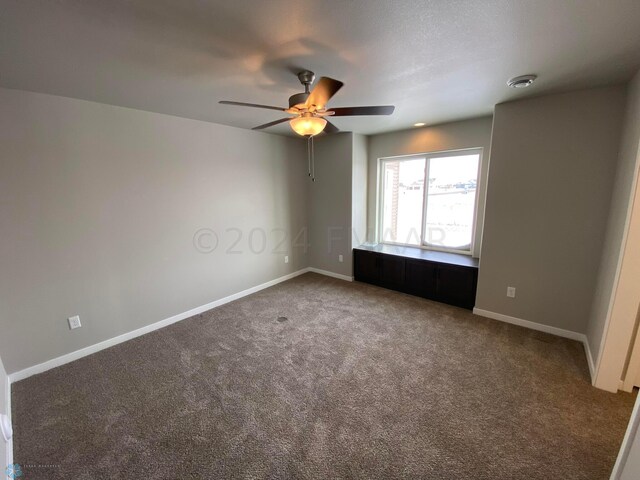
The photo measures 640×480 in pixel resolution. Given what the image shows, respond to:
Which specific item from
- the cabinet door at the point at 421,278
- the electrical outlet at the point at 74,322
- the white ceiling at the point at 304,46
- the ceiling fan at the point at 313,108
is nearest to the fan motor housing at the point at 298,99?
the ceiling fan at the point at 313,108

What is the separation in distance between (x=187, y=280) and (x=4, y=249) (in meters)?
1.55

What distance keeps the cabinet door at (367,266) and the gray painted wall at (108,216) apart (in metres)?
1.79

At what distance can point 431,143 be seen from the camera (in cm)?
380

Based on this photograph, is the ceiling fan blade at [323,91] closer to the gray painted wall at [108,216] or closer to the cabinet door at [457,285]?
the gray painted wall at [108,216]

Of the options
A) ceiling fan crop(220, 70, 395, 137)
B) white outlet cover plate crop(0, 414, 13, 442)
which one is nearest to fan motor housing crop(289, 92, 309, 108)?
ceiling fan crop(220, 70, 395, 137)

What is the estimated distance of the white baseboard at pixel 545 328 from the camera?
2.41m

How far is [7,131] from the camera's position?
2092 mm

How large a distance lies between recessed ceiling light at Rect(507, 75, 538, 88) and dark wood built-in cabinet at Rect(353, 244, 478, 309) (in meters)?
1.95

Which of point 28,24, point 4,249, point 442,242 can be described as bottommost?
point 442,242

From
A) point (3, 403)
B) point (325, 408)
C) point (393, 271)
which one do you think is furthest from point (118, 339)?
point (393, 271)

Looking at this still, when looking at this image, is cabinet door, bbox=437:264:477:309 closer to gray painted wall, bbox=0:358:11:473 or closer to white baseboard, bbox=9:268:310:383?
white baseboard, bbox=9:268:310:383

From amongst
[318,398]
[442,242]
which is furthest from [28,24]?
[442,242]

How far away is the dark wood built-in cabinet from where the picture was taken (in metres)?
3.35

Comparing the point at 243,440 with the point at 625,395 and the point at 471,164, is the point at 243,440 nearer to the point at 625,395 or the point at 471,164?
the point at 625,395
